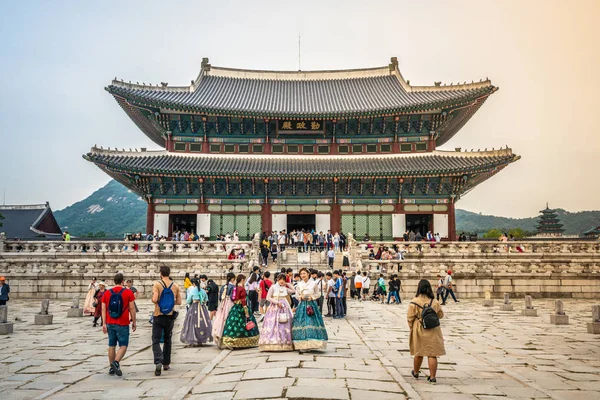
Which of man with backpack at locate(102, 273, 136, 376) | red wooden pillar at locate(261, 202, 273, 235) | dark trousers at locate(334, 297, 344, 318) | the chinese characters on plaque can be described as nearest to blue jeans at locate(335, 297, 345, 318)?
dark trousers at locate(334, 297, 344, 318)

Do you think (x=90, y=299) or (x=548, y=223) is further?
(x=548, y=223)

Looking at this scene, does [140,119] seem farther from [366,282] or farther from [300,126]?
[366,282]

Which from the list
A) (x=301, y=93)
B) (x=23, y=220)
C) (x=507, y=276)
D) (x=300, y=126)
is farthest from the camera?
(x=23, y=220)

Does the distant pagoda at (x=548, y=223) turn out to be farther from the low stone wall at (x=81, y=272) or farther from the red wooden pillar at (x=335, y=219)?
the low stone wall at (x=81, y=272)

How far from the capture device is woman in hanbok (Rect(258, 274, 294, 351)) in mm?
10047

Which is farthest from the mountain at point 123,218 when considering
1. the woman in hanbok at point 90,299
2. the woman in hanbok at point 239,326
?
the woman in hanbok at point 239,326

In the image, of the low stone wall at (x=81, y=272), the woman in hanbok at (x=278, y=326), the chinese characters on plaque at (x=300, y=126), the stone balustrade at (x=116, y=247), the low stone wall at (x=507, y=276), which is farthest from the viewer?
the chinese characters on plaque at (x=300, y=126)

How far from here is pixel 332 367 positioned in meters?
8.47

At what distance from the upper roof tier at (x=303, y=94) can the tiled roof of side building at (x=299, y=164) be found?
307cm

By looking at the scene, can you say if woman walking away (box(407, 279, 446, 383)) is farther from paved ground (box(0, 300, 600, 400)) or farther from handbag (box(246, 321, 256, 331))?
handbag (box(246, 321, 256, 331))

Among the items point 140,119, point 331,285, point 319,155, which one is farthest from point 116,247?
point 319,155

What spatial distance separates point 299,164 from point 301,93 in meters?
8.57

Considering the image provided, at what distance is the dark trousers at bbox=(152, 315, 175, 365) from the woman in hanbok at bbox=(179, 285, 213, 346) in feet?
8.55

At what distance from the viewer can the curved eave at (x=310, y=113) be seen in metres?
31.4
